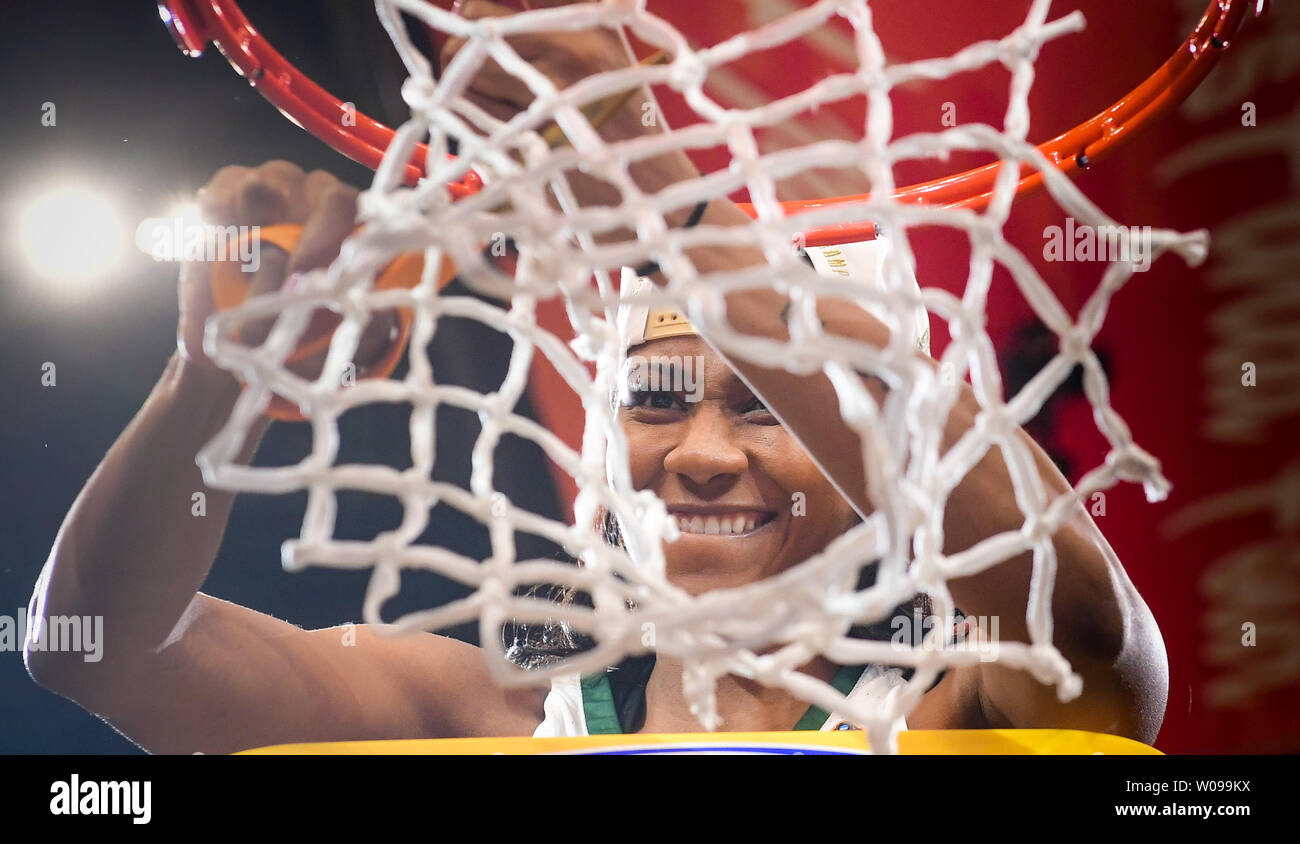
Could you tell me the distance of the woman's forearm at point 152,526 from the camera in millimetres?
948

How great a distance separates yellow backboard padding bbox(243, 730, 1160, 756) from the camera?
2.87 ft

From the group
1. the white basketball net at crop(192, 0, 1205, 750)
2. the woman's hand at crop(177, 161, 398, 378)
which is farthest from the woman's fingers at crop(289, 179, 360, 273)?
the white basketball net at crop(192, 0, 1205, 750)

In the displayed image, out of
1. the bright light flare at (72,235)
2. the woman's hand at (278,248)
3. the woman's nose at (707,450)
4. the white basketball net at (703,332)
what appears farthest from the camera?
the bright light flare at (72,235)

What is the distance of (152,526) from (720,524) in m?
0.53

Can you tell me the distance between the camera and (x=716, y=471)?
988mm

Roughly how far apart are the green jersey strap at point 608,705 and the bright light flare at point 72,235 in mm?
661

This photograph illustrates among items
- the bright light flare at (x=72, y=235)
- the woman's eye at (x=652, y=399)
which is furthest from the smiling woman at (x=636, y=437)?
the bright light flare at (x=72, y=235)

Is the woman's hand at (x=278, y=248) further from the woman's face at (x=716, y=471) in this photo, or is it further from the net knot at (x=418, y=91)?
the woman's face at (x=716, y=471)

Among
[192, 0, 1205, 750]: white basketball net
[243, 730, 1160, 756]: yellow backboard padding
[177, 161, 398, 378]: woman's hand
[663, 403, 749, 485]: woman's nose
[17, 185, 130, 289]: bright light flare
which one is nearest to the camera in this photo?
[192, 0, 1205, 750]: white basketball net

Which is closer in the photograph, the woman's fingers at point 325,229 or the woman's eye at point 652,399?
the woman's fingers at point 325,229

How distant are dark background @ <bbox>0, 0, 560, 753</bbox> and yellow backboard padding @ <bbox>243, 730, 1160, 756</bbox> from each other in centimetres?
16

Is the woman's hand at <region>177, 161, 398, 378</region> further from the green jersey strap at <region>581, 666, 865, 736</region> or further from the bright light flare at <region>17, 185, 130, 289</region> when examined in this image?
the green jersey strap at <region>581, 666, 865, 736</region>
